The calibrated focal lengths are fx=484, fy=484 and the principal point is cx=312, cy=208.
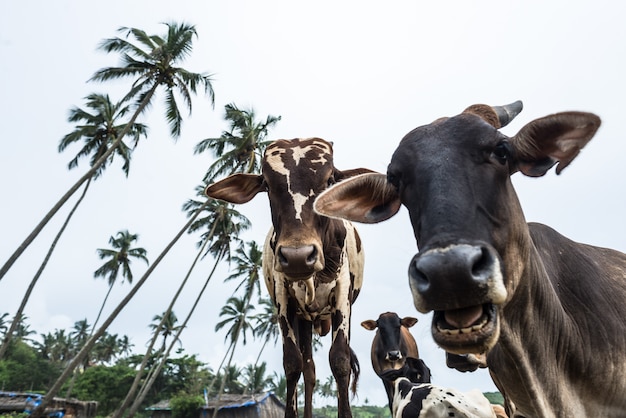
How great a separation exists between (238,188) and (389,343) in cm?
499

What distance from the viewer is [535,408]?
2.89 m

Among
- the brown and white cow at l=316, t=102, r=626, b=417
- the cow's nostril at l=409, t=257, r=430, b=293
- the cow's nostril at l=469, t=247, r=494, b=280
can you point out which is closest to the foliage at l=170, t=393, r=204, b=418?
the brown and white cow at l=316, t=102, r=626, b=417

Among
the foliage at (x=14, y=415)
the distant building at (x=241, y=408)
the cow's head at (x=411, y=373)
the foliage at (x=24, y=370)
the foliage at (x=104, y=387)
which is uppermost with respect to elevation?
the foliage at (x=24, y=370)

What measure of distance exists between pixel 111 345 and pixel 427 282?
7244 centimetres

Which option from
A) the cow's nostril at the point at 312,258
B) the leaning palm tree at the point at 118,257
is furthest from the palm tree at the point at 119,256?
the cow's nostril at the point at 312,258

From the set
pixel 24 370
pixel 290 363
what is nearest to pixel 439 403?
pixel 290 363

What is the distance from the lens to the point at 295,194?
4.59 metres

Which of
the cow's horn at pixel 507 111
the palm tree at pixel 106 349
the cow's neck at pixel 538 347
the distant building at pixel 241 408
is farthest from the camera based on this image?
the palm tree at pixel 106 349

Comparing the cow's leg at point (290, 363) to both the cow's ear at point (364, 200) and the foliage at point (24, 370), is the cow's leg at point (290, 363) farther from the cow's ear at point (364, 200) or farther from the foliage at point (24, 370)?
the foliage at point (24, 370)

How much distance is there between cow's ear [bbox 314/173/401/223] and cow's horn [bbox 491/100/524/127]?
3.35ft

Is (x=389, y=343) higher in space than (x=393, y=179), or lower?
higher

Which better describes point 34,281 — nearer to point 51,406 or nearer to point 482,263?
point 51,406

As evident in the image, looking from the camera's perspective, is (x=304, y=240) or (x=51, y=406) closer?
(x=304, y=240)

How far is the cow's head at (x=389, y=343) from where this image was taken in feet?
28.5
